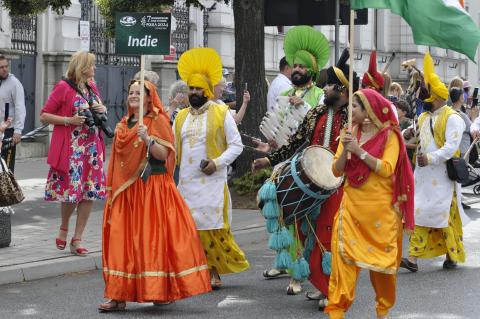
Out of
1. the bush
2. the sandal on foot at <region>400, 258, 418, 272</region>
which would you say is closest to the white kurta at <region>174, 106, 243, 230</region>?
the sandal on foot at <region>400, 258, 418, 272</region>

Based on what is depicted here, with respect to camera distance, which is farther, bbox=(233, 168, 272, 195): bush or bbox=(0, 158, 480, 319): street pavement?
bbox=(233, 168, 272, 195): bush

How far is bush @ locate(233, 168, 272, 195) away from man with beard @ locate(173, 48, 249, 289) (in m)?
6.23

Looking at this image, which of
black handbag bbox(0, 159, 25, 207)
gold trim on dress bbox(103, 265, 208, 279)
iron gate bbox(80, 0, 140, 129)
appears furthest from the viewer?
iron gate bbox(80, 0, 140, 129)

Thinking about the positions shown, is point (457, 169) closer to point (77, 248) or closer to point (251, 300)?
point (251, 300)

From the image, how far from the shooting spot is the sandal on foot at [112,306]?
8.91m

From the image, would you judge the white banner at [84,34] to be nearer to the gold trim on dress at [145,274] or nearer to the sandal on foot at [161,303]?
the sandal on foot at [161,303]

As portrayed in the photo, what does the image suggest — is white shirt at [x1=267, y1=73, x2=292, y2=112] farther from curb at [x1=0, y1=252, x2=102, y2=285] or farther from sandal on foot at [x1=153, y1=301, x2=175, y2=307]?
sandal on foot at [x1=153, y1=301, x2=175, y2=307]

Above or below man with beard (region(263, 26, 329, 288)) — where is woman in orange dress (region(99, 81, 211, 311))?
below

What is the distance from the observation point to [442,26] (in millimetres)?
8977

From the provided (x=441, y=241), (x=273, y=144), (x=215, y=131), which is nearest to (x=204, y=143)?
(x=215, y=131)

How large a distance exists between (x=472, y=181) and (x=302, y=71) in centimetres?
969

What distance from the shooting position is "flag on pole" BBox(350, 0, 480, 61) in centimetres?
888

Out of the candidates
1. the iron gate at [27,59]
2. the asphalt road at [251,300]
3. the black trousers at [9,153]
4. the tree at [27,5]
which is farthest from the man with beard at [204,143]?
the iron gate at [27,59]

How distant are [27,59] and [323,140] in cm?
1541
